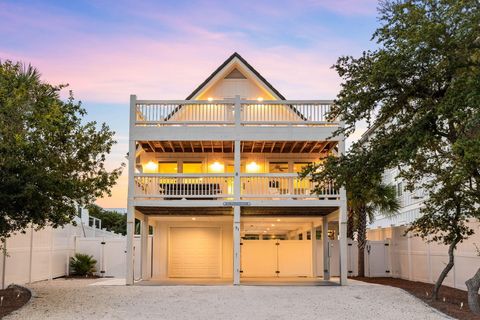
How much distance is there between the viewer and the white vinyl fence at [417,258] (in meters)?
18.2

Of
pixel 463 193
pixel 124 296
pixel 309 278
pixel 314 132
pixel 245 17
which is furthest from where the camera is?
pixel 309 278

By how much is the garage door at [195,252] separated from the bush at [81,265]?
388 cm

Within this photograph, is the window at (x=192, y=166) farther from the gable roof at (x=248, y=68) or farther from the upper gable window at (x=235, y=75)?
the upper gable window at (x=235, y=75)

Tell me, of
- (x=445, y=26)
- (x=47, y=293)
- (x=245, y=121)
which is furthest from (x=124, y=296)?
(x=445, y=26)

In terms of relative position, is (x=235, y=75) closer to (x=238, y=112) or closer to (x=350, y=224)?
(x=238, y=112)

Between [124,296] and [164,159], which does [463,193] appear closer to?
[124,296]

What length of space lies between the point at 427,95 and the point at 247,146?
35.0 feet

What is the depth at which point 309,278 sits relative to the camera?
2498cm

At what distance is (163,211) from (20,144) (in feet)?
34.2

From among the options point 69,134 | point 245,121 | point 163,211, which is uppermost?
point 245,121

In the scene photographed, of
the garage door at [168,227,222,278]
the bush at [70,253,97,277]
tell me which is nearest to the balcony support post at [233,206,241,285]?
the garage door at [168,227,222,278]

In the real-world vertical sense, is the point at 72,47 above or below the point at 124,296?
above

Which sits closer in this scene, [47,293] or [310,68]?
[47,293]

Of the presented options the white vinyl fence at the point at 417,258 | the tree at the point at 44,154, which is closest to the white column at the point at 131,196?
the tree at the point at 44,154
